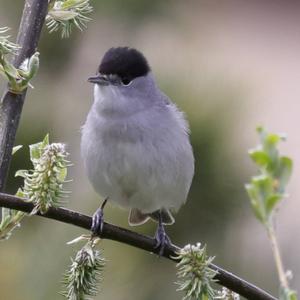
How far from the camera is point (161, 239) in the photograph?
7.16ft

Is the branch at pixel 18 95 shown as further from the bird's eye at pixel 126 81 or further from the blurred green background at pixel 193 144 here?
the blurred green background at pixel 193 144

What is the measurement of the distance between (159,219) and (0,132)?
5.74ft

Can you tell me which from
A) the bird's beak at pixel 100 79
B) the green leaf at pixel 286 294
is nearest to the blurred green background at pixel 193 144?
the bird's beak at pixel 100 79

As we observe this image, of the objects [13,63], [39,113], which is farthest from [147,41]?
[13,63]

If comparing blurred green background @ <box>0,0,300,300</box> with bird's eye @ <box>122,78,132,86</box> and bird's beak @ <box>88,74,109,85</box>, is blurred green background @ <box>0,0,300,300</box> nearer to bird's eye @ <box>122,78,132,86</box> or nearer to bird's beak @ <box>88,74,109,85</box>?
bird's eye @ <box>122,78,132,86</box>

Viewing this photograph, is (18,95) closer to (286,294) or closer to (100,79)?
(286,294)

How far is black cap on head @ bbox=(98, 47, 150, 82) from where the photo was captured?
280 cm

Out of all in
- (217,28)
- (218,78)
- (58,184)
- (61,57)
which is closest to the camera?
(58,184)

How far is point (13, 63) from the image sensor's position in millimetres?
1404

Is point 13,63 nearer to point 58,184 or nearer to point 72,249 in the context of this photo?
point 58,184

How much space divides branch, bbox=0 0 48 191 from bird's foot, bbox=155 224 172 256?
1.21 ft

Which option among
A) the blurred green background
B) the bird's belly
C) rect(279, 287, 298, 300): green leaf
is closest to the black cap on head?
→ the bird's belly

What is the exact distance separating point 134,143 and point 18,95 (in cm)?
136

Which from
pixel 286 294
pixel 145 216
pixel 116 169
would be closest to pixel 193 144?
pixel 145 216
